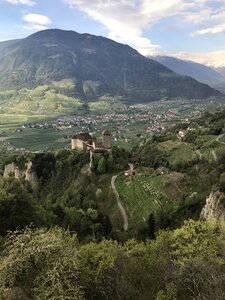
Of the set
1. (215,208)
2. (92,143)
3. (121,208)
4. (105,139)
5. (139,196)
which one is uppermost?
(105,139)

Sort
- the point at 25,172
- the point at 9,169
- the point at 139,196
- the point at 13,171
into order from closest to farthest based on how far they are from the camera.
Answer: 1. the point at 139,196
2. the point at 25,172
3. the point at 13,171
4. the point at 9,169

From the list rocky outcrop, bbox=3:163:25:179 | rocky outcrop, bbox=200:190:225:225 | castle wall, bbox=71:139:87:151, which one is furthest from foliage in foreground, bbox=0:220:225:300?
rocky outcrop, bbox=3:163:25:179

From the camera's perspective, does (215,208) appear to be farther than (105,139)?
No

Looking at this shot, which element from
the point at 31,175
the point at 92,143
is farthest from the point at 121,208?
the point at 31,175

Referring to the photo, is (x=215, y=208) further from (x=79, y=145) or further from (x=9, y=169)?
(x=9, y=169)

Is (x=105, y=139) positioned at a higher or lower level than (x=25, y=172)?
higher

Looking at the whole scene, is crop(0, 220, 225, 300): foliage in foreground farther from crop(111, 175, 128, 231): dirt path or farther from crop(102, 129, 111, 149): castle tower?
crop(102, 129, 111, 149): castle tower

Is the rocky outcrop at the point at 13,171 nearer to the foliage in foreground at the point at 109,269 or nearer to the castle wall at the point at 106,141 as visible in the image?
the castle wall at the point at 106,141

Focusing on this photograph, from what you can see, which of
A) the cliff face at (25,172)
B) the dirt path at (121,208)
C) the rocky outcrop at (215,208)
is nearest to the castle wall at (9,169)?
the cliff face at (25,172)
